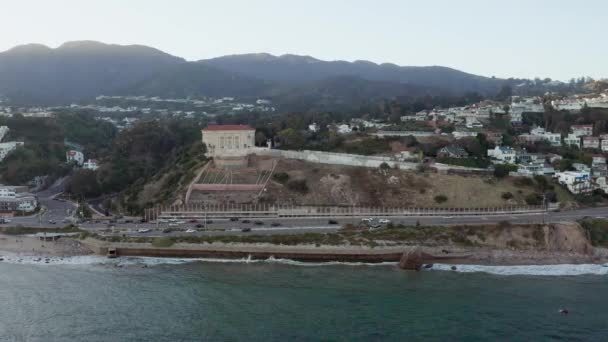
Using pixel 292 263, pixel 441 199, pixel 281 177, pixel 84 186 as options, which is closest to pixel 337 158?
pixel 281 177

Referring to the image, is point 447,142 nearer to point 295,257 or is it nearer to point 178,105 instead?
point 295,257

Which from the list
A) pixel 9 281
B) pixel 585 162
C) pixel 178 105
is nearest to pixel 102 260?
pixel 9 281

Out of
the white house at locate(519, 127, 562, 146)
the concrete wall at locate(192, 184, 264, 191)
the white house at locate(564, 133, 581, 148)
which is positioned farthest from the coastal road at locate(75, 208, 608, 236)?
the white house at locate(564, 133, 581, 148)

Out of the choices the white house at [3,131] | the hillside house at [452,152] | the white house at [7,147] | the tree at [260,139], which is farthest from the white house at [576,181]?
the white house at [3,131]

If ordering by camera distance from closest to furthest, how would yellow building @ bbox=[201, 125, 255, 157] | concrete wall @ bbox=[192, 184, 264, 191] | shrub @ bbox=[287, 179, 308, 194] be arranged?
1. shrub @ bbox=[287, 179, 308, 194]
2. concrete wall @ bbox=[192, 184, 264, 191]
3. yellow building @ bbox=[201, 125, 255, 157]

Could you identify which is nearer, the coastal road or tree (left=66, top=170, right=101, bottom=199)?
the coastal road

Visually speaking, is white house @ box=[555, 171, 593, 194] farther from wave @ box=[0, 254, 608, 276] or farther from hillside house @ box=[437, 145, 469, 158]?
wave @ box=[0, 254, 608, 276]

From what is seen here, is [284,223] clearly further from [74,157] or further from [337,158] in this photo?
[74,157]
